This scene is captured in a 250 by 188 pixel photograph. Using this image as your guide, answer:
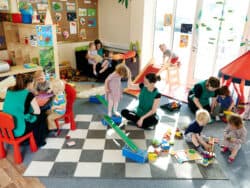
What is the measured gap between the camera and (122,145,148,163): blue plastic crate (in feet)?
7.65

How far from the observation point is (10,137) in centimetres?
224

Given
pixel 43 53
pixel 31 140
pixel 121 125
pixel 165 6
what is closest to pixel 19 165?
pixel 31 140

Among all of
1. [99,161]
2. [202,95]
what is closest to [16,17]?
[99,161]

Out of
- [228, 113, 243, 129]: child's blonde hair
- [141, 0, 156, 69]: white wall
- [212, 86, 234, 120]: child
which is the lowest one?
[212, 86, 234, 120]: child

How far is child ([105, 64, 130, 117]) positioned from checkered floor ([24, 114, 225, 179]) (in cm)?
48

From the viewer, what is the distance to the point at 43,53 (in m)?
3.51

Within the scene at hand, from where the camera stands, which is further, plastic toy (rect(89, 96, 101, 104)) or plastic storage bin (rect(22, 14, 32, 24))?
plastic toy (rect(89, 96, 101, 104))

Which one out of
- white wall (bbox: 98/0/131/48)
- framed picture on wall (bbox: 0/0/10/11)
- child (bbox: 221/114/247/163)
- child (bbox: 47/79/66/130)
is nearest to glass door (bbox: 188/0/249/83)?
white wall (bbox: 98/0/131/48)

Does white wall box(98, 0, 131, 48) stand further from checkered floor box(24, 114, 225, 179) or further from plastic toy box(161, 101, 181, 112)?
checkered floor box(24, 114, 225, 179)

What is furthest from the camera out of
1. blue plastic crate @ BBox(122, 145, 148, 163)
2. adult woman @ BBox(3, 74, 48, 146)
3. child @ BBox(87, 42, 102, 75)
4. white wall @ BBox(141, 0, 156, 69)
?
child @ BBox(87, 42, 102, 75)

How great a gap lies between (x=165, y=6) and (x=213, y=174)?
3.64m

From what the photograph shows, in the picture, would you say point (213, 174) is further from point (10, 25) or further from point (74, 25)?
point (74, 25)

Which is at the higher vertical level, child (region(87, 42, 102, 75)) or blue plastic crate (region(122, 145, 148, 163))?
child (region(87, 42, 102, 75))

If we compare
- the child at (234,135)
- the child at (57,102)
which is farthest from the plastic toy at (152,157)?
the child at (57,102)
